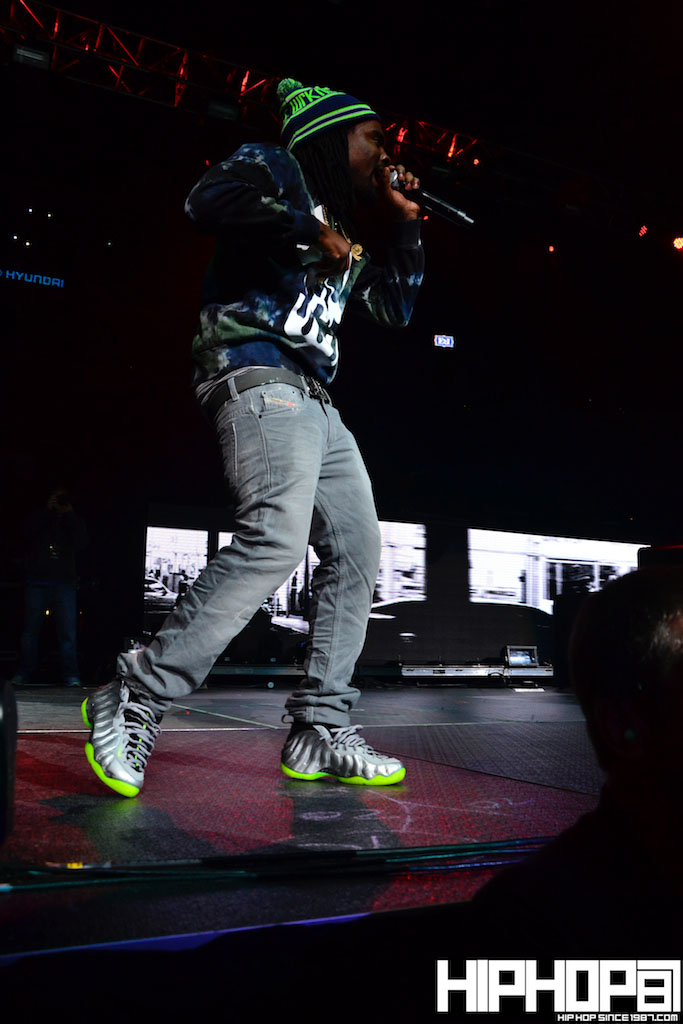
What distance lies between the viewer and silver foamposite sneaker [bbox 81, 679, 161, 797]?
1.28m

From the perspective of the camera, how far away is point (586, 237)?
8.31 meters

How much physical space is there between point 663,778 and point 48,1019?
459mm

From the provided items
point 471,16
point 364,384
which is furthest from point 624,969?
point 364,384

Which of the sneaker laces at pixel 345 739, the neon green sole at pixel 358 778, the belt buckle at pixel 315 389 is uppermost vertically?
the belt buckle at pixel 315 389

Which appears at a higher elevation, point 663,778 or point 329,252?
point 329,252

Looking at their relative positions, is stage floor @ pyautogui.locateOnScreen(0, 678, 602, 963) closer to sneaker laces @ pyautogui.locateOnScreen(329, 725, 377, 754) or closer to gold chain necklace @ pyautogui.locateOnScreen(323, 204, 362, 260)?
sneaker laces @ pyautogui.locateOnScreen(329, 725, 377, 754)

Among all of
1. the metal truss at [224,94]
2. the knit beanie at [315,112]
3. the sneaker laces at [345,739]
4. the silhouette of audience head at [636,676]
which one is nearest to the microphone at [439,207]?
the knit beanie at [315,112]

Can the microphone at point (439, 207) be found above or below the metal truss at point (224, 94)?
below

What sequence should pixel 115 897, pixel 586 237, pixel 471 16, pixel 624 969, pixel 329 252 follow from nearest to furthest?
pixel 624 969
pixel 115 897
pixel 329 252
pixel 471 16
pixel 586 237

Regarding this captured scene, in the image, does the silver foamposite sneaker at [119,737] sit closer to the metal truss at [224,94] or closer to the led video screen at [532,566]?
the metal truss at [224,94]

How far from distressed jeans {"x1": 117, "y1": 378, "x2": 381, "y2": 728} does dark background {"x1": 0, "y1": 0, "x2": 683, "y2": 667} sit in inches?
194

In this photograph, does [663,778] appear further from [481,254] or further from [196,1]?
[481,254]

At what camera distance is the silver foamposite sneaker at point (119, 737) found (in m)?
1.28

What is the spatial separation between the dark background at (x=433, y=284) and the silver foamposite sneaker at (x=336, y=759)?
17.6 ft
